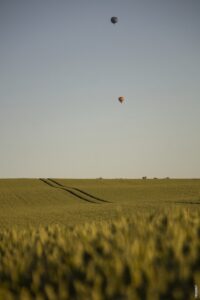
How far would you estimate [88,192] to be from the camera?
46406 millimetres

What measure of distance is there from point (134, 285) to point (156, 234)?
1.02 m

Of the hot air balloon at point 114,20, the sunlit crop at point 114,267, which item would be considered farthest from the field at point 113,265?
the hot air balloon at point 114,20

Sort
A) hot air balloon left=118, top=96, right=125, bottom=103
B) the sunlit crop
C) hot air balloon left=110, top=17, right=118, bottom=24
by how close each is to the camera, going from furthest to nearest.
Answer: hot air balloon left=110, top=17, right=118, bottom=24 → hot air balloon left=118, top=96, right=125, bottom=103 → the sunlit crop

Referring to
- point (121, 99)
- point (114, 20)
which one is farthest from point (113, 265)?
point (114, 20)

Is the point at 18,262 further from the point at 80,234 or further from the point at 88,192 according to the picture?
the point at 88,192

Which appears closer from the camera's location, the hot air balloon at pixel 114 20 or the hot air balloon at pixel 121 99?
the hot air balloon at pixel 121 99

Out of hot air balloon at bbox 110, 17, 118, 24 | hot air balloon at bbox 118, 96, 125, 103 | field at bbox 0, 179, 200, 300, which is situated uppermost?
hot air balloon at bbox 110, 17, 118, 24

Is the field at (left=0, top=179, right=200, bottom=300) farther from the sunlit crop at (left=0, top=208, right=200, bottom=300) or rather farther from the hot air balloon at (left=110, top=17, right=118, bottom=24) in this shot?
the hot air balloon at (left=110, top=17, right=118, bottom=24)

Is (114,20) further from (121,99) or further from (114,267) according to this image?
(114,267)

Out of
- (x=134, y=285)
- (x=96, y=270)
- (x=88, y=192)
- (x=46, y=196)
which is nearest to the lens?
(x=134, y=285)

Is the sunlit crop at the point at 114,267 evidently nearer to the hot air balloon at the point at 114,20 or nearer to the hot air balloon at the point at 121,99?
the hot air balloon at the point at 121,99

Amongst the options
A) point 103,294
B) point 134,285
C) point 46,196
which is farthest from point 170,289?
point 46,196

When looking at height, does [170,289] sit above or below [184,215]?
below

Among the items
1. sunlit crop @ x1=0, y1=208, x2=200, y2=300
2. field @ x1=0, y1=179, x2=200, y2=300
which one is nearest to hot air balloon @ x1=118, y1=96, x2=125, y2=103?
field @ x1=0, y1=179, x2=200, y2=300
